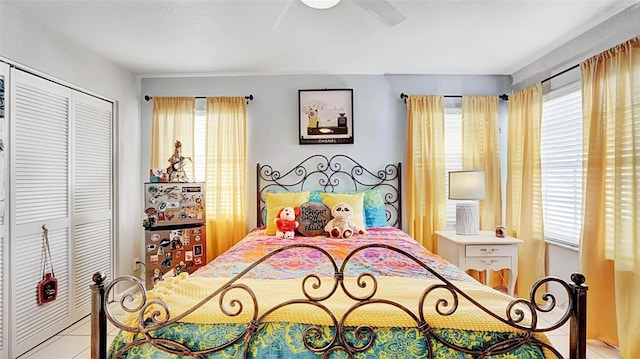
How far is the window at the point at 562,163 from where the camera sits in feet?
10.4

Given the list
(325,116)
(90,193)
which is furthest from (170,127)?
(325,116)

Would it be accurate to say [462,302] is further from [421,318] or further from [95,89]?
[95,89]

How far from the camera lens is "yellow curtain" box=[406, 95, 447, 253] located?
4.01 meters

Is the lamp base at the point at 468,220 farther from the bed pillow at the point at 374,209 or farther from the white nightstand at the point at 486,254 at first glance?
the bed pillow at the point at 374,209

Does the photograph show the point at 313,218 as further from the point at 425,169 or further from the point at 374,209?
the point at 425,169

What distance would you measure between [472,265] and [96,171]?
3.57 metres

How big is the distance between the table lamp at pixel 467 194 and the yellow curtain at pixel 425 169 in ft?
1.03

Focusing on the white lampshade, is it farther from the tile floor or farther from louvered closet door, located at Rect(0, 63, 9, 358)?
louvered closet door, located at Rect(0, 63, 9, 358)

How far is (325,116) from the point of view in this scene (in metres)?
4.11

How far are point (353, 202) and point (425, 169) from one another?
3.36 feet

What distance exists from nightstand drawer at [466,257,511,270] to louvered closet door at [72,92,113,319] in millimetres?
3418

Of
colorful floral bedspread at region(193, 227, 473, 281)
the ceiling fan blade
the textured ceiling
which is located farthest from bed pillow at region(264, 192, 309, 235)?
the ceiling fan blade

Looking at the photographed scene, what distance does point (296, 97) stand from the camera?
4.14 metres

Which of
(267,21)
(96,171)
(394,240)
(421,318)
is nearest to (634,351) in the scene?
(394,240)
